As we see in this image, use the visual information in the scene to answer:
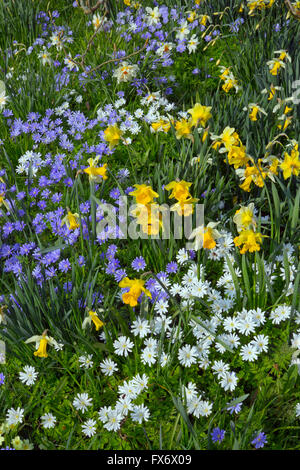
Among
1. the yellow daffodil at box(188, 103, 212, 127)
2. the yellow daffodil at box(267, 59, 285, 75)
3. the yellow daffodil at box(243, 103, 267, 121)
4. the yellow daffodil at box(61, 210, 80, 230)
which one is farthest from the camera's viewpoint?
the yellow daffodil at box(267, 59, 285, 75)

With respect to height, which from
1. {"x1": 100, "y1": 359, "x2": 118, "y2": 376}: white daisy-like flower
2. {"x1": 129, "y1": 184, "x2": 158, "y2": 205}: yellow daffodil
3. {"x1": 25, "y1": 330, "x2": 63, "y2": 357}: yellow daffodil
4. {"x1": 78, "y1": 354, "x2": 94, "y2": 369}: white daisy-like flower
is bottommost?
{"x1": 100, "y1": 359, "x2": 118, "y2": 376}: white daisy-like flower

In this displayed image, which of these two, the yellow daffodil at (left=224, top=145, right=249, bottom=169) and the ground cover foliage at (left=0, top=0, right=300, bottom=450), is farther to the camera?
the yellow daffodil at (left=224, top=145, right=249, bottom=169)

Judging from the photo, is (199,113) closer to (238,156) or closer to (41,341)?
(238,156)

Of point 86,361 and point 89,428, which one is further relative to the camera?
point 86,361

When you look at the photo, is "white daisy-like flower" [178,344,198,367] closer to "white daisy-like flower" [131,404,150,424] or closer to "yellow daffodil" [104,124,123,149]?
"white daisy-like flower" [131,404,150,424]

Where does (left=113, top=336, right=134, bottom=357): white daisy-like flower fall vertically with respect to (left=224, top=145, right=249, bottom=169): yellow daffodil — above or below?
below

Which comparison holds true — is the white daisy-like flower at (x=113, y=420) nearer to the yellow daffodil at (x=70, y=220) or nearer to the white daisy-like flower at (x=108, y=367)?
the white daisy-like flower at (x=108, y=367)

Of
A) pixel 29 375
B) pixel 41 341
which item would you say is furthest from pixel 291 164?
pixel 29 375

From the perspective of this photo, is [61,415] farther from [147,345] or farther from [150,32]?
[150,32]

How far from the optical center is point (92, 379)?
5.79 ft

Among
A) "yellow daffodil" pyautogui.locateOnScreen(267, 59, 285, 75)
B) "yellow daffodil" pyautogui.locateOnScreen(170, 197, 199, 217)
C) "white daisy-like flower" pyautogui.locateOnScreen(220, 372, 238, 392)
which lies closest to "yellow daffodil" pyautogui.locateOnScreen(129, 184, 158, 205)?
"yellow daffodil" pyautogui.locateOnScreen(170, 197, 199, 217)

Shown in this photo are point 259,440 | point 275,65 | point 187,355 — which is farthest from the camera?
point 275,65

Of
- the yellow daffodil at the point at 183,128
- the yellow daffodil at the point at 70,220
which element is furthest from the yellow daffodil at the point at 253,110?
the yellow daffodil at the point at 70,220
